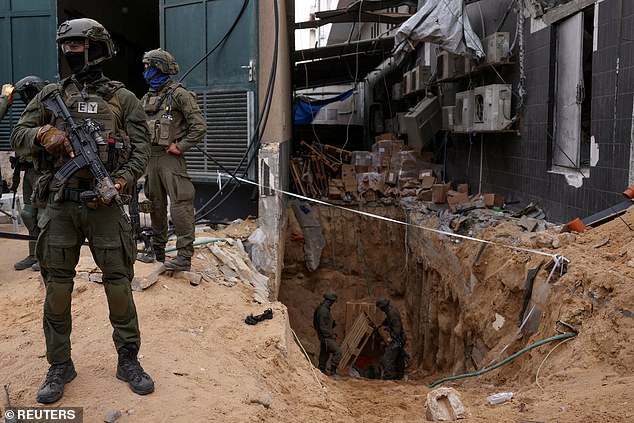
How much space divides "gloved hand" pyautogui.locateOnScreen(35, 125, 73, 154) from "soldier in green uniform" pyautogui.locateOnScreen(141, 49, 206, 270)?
2422 millimetres

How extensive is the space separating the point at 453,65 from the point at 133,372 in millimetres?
9243

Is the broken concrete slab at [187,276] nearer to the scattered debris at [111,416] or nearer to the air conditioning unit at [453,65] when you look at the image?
the scattered debris at [111,416]

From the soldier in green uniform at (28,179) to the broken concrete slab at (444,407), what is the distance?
13.6 ft

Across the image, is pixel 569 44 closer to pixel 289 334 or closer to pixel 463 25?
pixel 463 25

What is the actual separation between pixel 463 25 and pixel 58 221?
793 centimetres

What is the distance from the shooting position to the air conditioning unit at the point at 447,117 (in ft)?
38.5

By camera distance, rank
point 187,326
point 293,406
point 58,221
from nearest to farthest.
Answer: point 58,221 < point 293,406 < point 187,326

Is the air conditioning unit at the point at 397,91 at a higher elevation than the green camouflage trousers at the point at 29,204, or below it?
higher

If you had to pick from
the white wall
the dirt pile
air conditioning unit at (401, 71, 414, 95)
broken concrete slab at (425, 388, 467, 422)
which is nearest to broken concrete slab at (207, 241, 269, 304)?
the dirt pile

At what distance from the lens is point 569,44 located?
8438mm

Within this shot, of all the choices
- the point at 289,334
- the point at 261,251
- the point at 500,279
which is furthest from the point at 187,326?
the point at 500,279

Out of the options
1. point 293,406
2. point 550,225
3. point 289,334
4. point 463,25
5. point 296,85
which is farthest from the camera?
point 296,85

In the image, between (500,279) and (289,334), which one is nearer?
(289,334)

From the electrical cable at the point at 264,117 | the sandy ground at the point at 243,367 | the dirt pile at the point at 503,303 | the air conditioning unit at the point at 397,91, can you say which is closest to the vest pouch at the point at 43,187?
the sandy ground at the point at 243,367
